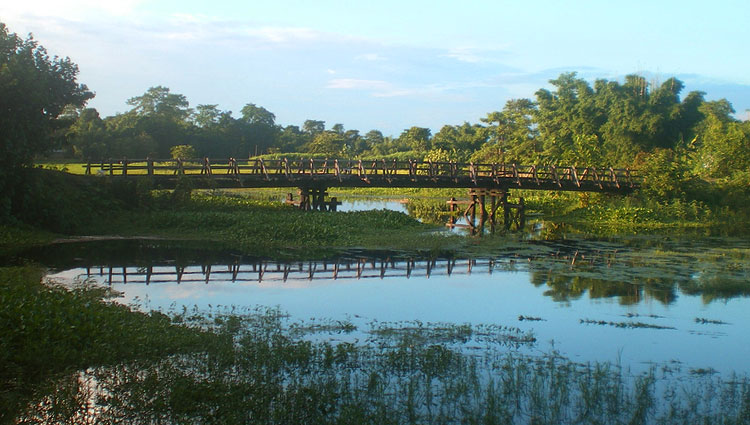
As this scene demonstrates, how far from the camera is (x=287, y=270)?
1980cm

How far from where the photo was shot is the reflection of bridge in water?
18234 millimetres

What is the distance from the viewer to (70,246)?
22516mm

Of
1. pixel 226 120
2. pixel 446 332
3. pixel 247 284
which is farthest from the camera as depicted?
pixel 226 120

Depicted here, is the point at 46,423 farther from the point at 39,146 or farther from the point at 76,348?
the point at 39,146

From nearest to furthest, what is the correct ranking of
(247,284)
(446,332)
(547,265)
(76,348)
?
(76,348) → (446,332) → (247,284) → (547,265)

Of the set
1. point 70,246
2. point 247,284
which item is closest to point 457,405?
point 247,284

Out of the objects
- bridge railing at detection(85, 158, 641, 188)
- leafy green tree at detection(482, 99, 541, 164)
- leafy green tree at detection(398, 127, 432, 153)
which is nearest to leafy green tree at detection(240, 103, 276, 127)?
leafy green tree at detection(398, 127, 432, 153)

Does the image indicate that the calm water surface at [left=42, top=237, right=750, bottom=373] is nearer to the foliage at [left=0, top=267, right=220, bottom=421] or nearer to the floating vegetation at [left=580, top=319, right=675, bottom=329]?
the floating vegetation at [left=580, top=319, right=675, bottom=329]

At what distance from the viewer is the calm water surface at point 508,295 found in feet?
42.6

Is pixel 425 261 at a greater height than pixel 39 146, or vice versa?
pixel 39 146

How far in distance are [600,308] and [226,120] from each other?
81154mm

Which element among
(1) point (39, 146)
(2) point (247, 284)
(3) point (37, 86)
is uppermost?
(3) point (37, 86)

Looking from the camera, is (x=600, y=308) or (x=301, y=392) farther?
(x=600, y=308)

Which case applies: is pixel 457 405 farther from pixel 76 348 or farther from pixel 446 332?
pixel 76 348
